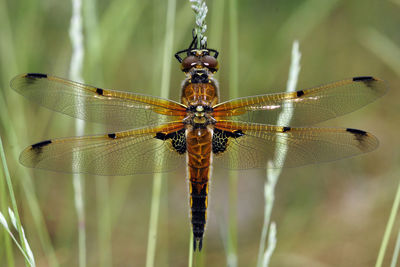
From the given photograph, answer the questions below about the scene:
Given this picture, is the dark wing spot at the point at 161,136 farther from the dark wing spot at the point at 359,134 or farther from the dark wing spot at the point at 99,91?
the dark wing spot at the point at 359,134

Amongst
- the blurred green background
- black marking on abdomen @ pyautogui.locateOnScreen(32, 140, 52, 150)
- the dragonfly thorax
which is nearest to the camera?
black marking on abdomen @ pyautogui.locateOnScreen(32, 140, 52, 150)

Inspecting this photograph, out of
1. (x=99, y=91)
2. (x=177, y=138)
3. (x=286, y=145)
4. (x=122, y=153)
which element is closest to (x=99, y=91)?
(x=99, y=91)

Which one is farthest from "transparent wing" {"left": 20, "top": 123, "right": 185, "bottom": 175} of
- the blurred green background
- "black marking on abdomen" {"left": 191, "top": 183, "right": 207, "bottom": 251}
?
the blurred green background

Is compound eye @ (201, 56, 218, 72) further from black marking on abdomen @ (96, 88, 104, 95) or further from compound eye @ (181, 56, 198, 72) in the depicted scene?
black marking on abdomen @ (96, 88, 104, 95)

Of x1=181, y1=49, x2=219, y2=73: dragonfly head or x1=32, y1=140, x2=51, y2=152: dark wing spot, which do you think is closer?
x1=32, y1=140, x2=51, y2=152: dark wing spot

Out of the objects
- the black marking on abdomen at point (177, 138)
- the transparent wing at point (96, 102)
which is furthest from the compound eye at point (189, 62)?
the black marking on abdomen at point (177, 138)

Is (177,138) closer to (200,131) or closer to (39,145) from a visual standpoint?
(200,131)

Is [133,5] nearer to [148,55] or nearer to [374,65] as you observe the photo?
[148,55]
